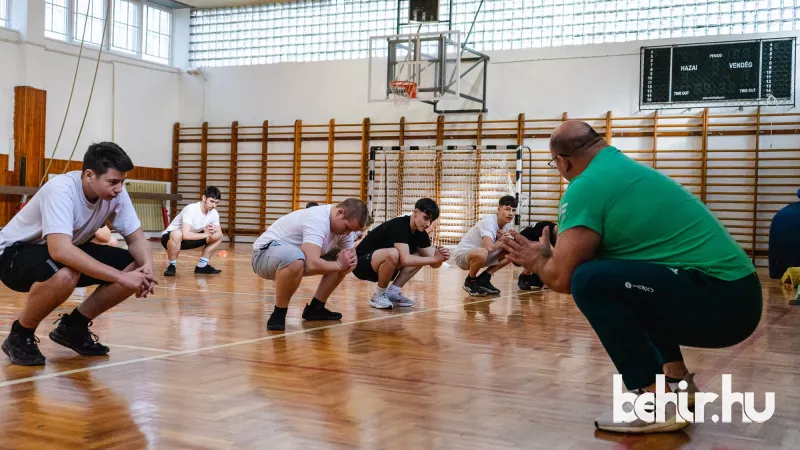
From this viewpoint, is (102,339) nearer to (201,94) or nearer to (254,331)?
(254,331)

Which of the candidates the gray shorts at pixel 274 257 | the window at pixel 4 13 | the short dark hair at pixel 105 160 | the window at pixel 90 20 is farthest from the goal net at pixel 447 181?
the short dark hair at pixel 105 160

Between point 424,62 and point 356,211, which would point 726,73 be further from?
point 356,211

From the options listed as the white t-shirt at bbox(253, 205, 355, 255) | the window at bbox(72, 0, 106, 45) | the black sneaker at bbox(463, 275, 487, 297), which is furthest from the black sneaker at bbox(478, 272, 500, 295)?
the window at bbox(72, 0, 106, 45)

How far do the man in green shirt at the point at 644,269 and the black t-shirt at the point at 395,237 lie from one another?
11.4 feet

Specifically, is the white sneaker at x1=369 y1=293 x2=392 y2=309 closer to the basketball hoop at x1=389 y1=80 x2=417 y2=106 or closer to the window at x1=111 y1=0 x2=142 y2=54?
the basketball hoop at x1=389 y1=80 x2=417 y2=106

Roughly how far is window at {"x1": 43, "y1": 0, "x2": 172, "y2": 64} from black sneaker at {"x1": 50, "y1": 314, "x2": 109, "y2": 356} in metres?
12.7

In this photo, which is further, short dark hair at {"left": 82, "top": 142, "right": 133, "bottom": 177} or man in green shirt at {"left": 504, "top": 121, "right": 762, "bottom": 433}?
short dark hair at {"left": 82, "top": 142, "right": 133, "bottom": 177}

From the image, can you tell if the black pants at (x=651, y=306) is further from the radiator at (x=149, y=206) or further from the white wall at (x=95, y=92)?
the radiator at (x=149, y=206)

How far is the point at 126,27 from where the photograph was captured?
673 inches

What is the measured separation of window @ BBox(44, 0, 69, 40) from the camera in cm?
1534

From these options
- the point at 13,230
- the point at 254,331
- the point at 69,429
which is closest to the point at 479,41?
the point at 254,331

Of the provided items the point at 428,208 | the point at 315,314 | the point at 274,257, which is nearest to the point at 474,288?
the point at 428,208

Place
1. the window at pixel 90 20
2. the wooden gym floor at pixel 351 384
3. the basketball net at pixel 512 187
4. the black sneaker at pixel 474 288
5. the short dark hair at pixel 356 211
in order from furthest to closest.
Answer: the window at pixel 90 20 → the basketball net at pixel 512 187 → the black sneaker at pixel 474 288 → the short dark hair at pixel 356 211 → the wooden gym floor at pixel 351 384

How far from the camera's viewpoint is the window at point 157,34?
57.9ft
